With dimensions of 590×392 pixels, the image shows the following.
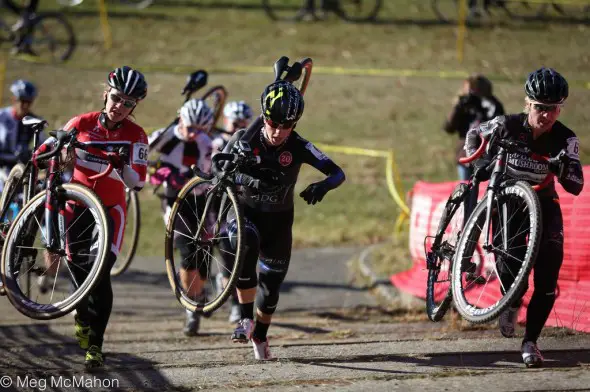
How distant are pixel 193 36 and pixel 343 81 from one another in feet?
16.6

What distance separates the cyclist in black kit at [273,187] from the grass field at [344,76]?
7269mm

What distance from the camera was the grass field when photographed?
A: 17.1 m

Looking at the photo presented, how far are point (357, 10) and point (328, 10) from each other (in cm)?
82

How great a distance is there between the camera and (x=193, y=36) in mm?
25156

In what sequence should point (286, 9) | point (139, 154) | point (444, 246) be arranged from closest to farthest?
point (139, 154) < point (444, 246) < point (286, 9)

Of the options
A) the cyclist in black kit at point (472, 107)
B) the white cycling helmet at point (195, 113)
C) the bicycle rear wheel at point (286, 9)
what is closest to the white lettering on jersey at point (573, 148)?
the white cycling helmet at point (195, 113)

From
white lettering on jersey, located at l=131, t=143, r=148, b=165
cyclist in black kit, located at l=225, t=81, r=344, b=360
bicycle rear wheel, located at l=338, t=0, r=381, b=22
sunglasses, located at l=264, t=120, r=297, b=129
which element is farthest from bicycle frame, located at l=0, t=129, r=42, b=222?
bicycle rear wheel, located at l=338, t=0, r=381, b=22

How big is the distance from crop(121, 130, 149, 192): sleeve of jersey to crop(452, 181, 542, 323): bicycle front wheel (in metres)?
2.59

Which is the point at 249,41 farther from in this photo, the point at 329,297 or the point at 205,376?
the point at 205,376

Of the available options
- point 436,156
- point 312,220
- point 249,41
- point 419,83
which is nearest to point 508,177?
point 312,220

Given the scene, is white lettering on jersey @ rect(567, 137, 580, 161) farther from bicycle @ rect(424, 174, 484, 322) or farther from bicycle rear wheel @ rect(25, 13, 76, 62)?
bicycle rear wheel @ rect(25, 13, 76, 62)

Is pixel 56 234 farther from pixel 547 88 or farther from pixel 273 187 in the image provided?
pixel 547 88

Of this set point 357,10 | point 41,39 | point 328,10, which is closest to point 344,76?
point 328,10

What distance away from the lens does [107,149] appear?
300 inches
